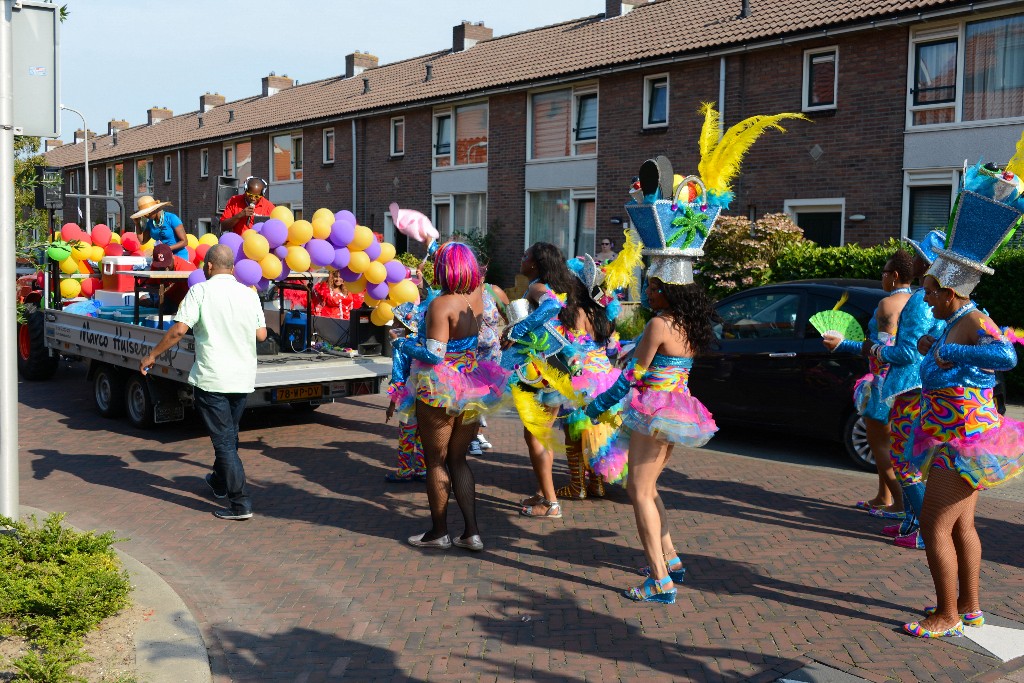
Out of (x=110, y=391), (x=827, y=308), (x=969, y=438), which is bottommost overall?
(x=110, y=391)

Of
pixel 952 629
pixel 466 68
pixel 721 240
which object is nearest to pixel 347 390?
pixel 952 629

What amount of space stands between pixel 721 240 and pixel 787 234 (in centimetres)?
118

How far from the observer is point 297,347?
10.8 m

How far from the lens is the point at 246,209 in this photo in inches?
391

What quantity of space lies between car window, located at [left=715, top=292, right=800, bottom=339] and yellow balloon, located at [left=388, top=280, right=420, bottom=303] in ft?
11.4

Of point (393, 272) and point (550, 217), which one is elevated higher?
point (550, 217)

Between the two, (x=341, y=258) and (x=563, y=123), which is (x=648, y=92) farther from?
(x=341, y=258)

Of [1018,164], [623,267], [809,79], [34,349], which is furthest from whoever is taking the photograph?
[809,79]

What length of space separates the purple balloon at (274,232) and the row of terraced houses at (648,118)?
1819 mm

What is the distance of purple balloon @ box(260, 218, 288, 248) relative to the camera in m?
9.33

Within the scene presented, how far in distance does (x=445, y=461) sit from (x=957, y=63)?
Answer: 1378 cm

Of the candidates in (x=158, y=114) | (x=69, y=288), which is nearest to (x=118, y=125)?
(x=158, y=114)

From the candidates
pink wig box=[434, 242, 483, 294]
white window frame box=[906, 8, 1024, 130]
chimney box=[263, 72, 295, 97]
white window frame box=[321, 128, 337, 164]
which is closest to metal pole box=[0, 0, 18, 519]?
pink wig box=[434, 242, 483, 294]

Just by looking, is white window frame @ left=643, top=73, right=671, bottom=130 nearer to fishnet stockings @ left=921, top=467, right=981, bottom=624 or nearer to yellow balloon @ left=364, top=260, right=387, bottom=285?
yellow balloon @ left=364, top=260, right=387, bottom=285
